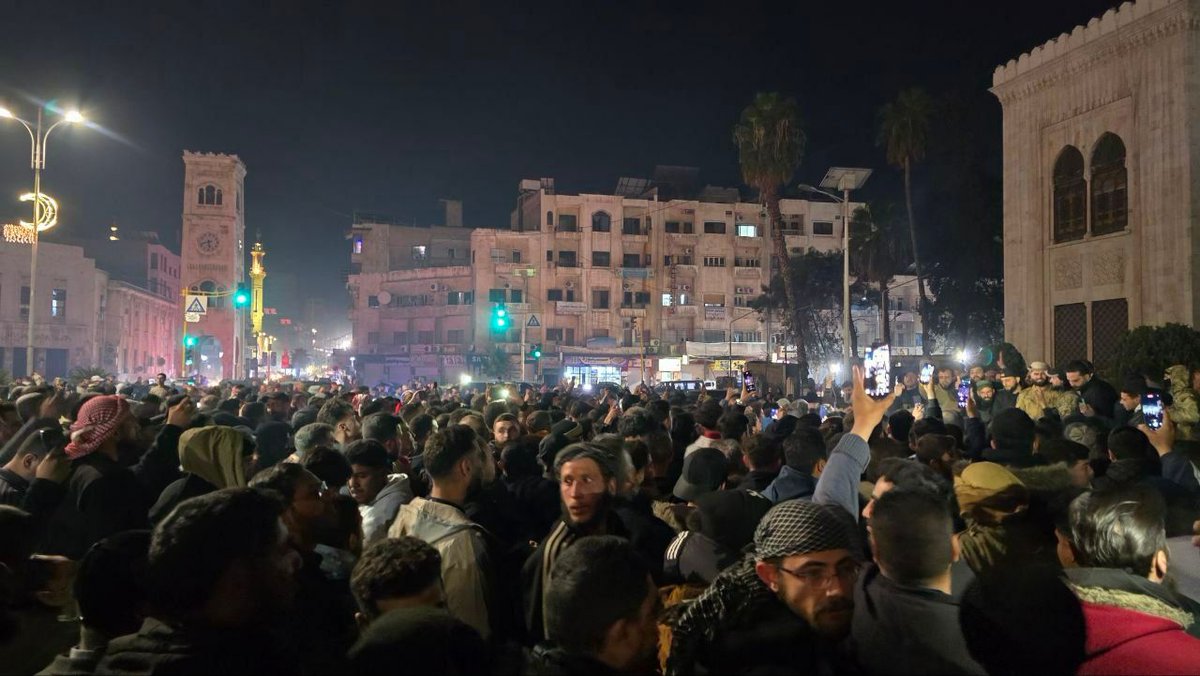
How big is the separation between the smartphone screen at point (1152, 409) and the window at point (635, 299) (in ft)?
171

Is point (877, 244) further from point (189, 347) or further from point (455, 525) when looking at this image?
point (455, 525)

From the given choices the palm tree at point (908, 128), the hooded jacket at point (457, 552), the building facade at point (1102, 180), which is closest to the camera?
the hooded jacket at point (457, 552)

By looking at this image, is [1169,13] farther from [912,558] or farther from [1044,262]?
[912,558]

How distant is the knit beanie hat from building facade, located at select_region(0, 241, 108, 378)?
53.9 m

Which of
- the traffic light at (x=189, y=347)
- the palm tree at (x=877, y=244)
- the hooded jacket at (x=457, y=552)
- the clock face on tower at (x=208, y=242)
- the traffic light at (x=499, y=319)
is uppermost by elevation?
the clock face on tower at (x=208, y=242)

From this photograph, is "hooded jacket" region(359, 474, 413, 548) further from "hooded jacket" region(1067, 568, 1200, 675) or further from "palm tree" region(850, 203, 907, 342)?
"palm tree" region(850, 203, 907, 342)

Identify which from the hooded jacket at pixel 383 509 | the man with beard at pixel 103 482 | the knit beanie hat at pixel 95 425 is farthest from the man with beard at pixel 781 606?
the knit beanie hat at pixel 95 425

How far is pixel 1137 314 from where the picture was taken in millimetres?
22344

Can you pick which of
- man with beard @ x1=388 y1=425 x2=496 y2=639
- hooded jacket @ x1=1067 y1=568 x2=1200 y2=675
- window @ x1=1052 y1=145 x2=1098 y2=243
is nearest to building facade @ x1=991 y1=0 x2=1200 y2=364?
window @ x1=1052 y1=145 x2=1098 y2=243

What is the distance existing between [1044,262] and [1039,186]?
7.67 feet

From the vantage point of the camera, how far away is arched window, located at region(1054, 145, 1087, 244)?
80.1 feet

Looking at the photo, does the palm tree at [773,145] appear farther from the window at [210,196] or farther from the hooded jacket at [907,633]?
the window at [210,196]

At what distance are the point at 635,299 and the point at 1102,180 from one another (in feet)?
128

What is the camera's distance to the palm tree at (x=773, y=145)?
120 feet
